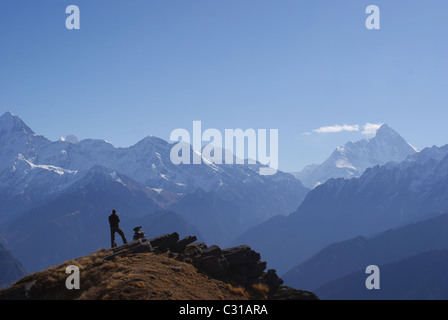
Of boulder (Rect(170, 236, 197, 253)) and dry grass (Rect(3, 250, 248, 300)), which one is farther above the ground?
boulder (Rect(170, 236, 197, 253))

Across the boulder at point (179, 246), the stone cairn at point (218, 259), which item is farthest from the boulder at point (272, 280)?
the boulder at point (179, 246)

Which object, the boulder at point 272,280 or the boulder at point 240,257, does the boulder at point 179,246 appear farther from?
the boulder at point 272,280

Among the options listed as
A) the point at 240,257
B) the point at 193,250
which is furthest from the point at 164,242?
the point at 240,257

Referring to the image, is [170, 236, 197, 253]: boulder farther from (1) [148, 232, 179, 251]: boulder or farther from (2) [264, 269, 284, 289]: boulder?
(2) [264, 269, 284, 289]: boulder

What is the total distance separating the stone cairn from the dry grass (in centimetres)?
132

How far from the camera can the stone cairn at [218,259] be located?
3906 centimetres

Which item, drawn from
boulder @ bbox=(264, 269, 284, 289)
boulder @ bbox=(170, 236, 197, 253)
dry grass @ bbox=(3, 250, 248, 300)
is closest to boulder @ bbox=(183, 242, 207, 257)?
boulder @ bbox=(170, 236, 197, 253)

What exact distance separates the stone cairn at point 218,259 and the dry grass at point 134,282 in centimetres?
132

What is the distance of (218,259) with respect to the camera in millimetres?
39812

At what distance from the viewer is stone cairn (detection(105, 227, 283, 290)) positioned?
1538 inches

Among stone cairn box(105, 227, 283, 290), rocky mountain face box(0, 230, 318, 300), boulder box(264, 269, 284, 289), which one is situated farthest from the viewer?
boulder box(264, 269, 284, 289)
